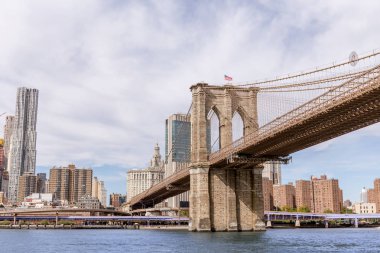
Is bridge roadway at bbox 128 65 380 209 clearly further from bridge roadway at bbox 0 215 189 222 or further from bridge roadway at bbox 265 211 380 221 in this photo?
bridge roadway at bbox 265 211 380 221

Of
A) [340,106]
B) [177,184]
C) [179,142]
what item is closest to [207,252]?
[340,106]

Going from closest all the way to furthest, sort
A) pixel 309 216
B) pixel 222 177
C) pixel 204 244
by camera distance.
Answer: pixel 204 244, pixel 222 177, pixel 309 216

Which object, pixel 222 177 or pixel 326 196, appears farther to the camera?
pixel 326 196

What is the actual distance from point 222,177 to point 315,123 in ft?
69.9

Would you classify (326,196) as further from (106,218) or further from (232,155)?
(232,155)

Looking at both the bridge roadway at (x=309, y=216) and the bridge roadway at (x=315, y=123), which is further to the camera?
the bridge roadway at (x=309, y=216)

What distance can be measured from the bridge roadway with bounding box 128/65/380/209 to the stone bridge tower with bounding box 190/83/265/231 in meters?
2.04


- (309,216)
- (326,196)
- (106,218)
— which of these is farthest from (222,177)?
(326,196)

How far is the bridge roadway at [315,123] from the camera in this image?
3322cm

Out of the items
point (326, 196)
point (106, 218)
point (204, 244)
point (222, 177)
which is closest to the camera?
point (204, 244)

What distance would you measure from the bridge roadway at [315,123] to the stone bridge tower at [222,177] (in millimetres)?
2036

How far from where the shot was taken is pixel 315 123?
4028cm

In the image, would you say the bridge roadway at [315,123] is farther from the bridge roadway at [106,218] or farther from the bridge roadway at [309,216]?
the bridge roadway at [309,216]

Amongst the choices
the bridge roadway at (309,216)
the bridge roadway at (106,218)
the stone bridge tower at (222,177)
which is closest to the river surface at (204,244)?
the stone bridge tower at (222,177)
